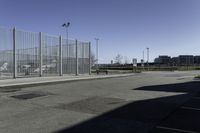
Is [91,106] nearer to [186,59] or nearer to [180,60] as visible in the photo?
[186,59]

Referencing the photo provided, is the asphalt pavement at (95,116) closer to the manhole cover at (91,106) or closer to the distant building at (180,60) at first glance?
the manhole cover at (91,106)

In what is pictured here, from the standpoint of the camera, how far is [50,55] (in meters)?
28.5

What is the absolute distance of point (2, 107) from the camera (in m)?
9.88

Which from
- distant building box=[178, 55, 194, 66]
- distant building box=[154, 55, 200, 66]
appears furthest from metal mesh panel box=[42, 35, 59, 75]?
distant building box=[178, 55, 194, 66]

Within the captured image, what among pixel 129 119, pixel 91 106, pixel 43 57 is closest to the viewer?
pixel 129 119

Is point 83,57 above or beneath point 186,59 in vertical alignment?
beneath

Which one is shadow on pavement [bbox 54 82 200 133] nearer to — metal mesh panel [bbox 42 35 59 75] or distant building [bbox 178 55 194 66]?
metal mesh panel [bbox 42 35 59 75]

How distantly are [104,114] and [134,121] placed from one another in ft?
4.23

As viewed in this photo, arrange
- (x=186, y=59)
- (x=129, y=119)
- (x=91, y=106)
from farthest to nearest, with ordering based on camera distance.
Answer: (x=186, y=59)
(x=91, y=106)
(x=129, y=119)

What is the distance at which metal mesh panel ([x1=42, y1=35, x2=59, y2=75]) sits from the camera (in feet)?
90.3

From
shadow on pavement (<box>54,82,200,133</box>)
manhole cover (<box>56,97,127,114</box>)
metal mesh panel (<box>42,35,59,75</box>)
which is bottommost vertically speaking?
shadow on pavement (<box>54,82,200,133</box>)

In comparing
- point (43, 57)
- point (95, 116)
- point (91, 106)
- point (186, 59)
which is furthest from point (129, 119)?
point (186, 59)

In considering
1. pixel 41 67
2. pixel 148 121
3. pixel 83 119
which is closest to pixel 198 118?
pixel 148 121

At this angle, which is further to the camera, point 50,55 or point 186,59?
point 186,59
